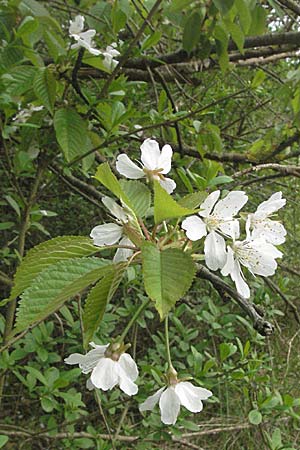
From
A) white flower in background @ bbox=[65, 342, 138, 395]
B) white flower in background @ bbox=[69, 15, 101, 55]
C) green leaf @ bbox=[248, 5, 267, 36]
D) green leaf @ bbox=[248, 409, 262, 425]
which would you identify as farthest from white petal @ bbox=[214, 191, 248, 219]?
green leaf @ bbox=[248, 5, 267, 36]

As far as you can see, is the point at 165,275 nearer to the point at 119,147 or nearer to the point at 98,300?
the point at 98,300

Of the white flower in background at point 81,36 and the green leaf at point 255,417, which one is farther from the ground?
the white flower in background at point 81,36

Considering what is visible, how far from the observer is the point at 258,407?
134 centimetres

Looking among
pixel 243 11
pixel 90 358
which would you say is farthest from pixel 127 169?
pixel 243 11

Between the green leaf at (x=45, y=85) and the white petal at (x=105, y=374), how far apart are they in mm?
654

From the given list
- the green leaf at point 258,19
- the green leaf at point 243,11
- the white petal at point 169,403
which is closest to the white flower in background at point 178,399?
the white petal at point 169,403

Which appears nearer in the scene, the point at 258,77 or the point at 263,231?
the point at 263,231

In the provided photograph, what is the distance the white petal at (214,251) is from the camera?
58 cm

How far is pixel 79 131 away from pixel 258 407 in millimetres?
794

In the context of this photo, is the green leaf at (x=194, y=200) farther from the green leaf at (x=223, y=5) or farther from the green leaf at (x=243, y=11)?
the green leaf at (x=243, y=11)

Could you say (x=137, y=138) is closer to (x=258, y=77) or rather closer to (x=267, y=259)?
(x=258, y=77)

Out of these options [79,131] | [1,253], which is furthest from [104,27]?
[1,253]

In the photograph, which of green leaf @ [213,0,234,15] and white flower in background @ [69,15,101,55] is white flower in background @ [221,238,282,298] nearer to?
green leaf @ [213,0,234,15]

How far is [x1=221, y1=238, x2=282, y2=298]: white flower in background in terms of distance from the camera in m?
0.61
